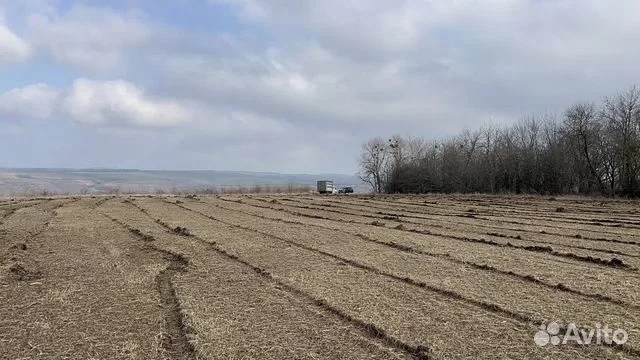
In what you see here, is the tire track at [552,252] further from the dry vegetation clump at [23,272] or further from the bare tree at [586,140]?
the bare tree at [586,140]

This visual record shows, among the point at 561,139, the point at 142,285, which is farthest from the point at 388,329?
the point at 561,139

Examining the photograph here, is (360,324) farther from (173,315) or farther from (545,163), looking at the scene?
(545,163)

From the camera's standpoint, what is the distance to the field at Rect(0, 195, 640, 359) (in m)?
6.61

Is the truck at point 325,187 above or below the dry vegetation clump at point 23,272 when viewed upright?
above

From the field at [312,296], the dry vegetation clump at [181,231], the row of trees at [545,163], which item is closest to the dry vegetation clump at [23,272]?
the field at [312,296]

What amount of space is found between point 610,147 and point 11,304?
62978mm

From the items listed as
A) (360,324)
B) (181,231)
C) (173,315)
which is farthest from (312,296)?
(181,231)

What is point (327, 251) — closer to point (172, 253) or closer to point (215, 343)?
point (172, 253)

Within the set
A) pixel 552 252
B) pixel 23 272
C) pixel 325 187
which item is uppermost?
pixel 325 187

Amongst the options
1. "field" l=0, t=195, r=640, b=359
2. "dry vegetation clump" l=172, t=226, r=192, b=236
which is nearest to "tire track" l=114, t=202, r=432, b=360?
"field" l=0, t=195, r=640, b=359

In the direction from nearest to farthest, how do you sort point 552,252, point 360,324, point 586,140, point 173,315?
point 360,324
point 173,315
point 552,252
point 586,140

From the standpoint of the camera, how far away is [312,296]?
935 centimetres

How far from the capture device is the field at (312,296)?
6.61m

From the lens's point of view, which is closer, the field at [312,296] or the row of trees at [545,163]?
the field at [312,296]
